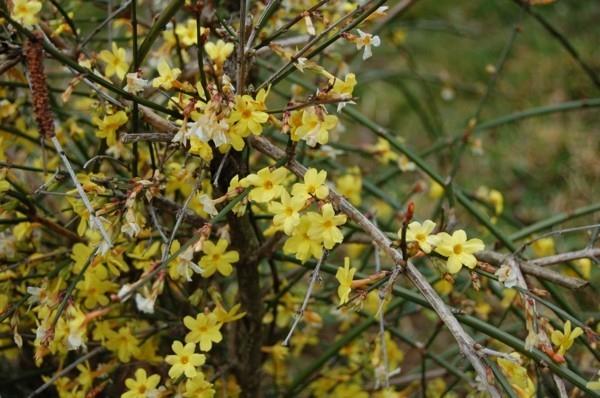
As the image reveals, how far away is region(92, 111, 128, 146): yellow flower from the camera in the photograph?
114cm

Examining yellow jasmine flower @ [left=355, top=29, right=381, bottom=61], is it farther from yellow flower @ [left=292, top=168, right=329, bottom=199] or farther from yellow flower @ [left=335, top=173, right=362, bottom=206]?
yellow flower @ [left=335, top=173, right=362, bottom=206]

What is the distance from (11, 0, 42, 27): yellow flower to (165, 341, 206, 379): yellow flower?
46cm

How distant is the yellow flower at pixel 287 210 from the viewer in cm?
101

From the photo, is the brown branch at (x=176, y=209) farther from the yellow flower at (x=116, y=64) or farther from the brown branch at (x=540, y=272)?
the brown branch at (x=540, y=272)

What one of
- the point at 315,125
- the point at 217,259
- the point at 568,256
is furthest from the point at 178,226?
the point at 568,256

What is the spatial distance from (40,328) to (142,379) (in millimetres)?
170

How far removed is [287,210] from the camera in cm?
103

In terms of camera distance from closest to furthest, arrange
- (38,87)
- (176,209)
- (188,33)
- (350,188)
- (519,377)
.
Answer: (38,87)
(519,377)
(176,209)
(188,33)
(350,188)

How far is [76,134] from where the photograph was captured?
1.50 m

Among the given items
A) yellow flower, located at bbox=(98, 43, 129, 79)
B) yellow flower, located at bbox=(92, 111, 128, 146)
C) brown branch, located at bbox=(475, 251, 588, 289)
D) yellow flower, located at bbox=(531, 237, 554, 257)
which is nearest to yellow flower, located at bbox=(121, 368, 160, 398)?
yellow flower, located at bbox=(92, 111, 128, 146)

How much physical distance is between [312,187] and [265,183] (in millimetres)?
63

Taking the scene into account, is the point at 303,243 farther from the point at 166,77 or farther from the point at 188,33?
the point at 188,33

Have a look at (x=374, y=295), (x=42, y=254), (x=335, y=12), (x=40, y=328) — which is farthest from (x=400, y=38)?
(x=40, y=328)

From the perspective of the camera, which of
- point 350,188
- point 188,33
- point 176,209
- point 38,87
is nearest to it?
point 38,87
